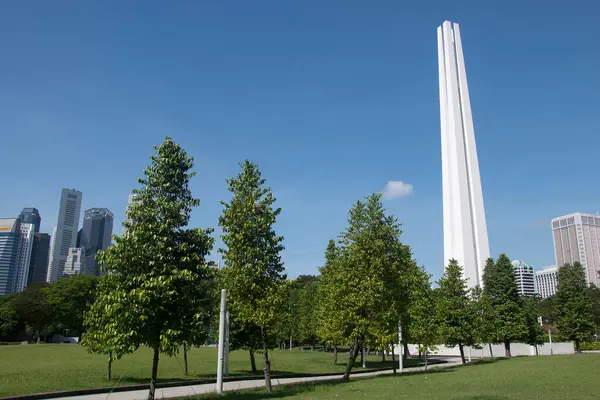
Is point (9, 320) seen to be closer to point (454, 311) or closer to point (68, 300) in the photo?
point (68, 300)

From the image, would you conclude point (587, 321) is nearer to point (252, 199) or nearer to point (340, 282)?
point (340, 282)

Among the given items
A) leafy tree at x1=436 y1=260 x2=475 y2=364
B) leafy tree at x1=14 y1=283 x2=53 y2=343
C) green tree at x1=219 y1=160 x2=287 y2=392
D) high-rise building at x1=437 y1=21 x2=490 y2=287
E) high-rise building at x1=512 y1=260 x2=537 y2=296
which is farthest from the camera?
high-rise building at x1=512 y1=260 x2=537 y2=296

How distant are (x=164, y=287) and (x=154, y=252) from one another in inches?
53.4

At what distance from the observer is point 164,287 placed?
51.0 ft

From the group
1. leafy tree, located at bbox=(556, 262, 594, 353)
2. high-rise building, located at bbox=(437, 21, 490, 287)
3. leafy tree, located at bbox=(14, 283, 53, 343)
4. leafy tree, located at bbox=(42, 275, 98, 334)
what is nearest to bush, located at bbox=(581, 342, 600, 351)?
high-rise building, located at bbox=(437, 21, 490, 287)

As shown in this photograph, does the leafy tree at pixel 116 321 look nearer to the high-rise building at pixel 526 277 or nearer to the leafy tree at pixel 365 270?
the leafy tree at pixel 365 270

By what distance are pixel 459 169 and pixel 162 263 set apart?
7168cm

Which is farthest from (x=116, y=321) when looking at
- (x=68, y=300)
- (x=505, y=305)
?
(x=68, y=300)

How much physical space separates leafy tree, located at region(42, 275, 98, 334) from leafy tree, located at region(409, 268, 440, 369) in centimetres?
6780

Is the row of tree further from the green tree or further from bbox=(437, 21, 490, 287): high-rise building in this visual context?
the green tree

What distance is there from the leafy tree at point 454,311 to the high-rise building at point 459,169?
36.5 m

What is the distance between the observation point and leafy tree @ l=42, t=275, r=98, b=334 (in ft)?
278

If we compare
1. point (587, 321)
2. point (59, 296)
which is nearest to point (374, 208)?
point (587, 321)

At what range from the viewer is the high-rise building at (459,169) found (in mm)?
77188
